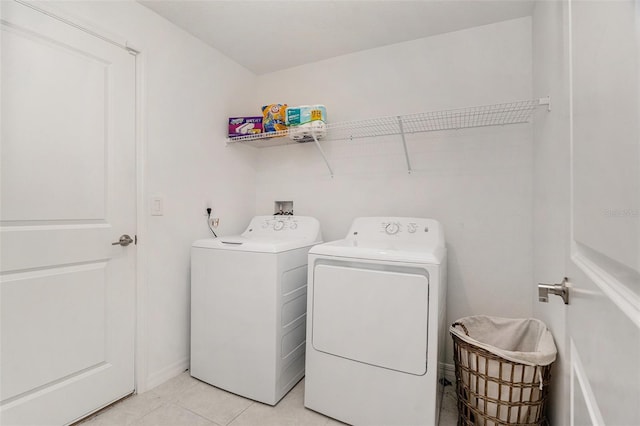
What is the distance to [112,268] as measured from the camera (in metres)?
1.71

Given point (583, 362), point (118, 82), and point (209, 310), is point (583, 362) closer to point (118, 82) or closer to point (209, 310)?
point (209, 310)

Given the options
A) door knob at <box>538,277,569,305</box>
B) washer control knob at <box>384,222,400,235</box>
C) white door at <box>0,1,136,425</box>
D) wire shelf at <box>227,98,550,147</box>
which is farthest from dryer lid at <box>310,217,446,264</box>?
white door at <box>0,1,136,425</box>

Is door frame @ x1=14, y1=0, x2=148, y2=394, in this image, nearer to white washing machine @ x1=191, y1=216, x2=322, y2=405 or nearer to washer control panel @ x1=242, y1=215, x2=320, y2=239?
white washing machine @ x1=191, y1=216, x2=322, y2=405

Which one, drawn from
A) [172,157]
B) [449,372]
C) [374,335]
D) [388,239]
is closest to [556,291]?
[374,335]

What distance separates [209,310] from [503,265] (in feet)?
6.50

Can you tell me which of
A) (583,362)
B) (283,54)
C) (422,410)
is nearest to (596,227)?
(583,362)

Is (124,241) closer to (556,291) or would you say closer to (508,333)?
(556,291)

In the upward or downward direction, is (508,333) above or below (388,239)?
below

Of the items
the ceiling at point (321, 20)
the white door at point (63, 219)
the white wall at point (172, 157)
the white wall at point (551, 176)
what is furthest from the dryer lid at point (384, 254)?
the ceiling at point (321, 20)

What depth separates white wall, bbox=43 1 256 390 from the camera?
6.04 feet

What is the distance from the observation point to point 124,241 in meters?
1.75

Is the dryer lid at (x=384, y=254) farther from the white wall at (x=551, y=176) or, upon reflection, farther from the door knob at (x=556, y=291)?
the door knob at (x=556, y=291)

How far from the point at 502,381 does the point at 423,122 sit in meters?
1.65

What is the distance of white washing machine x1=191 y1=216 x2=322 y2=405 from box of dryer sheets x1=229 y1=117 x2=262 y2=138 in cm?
97
